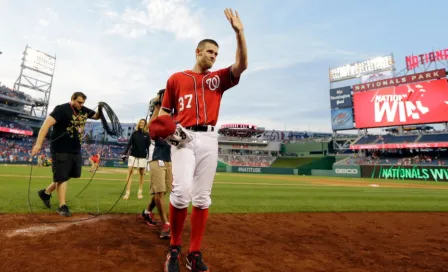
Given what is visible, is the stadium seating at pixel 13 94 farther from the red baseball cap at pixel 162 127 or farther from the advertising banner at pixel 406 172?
the advertising banner at pixel 406 172

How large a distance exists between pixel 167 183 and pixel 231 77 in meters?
2.50

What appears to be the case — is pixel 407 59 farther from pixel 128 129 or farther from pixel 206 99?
pixel 128 129

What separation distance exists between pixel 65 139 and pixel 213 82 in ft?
11.8

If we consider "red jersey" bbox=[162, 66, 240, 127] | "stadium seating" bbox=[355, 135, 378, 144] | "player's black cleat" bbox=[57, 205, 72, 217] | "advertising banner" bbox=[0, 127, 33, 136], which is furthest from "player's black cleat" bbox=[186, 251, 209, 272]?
"advertising banner" bbox=[0, 127, 33, 136]

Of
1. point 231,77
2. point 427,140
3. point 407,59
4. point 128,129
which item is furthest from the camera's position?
point 128,129

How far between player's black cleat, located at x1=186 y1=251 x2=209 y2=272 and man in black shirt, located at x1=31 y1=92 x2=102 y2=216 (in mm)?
3162

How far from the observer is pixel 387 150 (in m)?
39.1

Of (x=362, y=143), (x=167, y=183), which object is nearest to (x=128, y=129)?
(x=362, y=143)

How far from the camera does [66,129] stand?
4875 millimetres

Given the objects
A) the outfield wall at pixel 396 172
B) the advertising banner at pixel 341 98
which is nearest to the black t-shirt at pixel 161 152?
the outfield wall at pixel 396 172

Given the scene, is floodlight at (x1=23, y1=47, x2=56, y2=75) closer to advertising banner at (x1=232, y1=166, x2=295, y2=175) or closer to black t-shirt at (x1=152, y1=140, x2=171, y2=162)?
advertising banner at (x1=232, y1=166, x2=295, y2=175)

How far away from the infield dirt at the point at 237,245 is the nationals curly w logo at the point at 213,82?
6.15ft

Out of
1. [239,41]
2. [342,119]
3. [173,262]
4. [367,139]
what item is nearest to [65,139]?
[173,262]

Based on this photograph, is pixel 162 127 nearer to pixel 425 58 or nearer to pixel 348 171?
pixel 348 171
